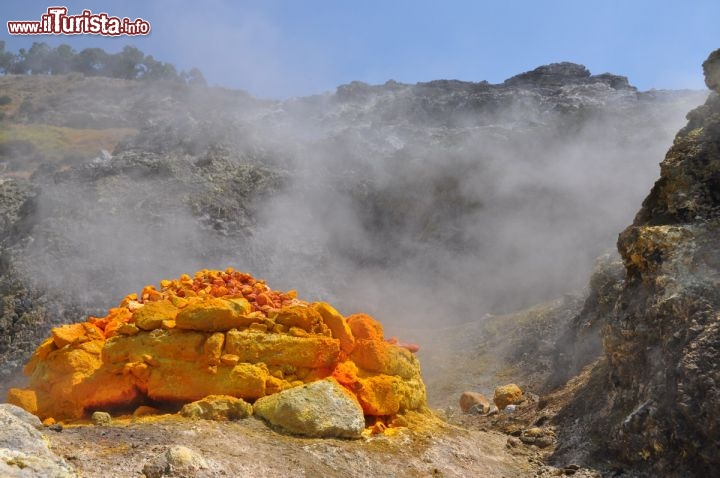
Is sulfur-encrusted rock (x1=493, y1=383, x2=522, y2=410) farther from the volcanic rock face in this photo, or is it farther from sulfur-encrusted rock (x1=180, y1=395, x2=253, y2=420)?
sulfur-encrusted rock (x1=180, y1=395, x2=253, y2=420)

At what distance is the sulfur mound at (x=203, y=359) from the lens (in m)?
5.02

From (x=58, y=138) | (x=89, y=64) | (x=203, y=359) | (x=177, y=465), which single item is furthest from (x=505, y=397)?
(x=89, y=64)

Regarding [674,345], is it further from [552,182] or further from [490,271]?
[552,182]

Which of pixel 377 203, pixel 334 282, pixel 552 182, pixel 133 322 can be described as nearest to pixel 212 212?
pixel 334 282

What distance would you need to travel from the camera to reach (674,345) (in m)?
4.73

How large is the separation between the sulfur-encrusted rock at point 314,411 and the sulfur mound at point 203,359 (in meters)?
0.32

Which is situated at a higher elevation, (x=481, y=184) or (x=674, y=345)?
(x=481, y=184)

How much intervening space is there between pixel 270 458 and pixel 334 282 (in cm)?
1027

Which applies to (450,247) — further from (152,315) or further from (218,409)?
(218,409)

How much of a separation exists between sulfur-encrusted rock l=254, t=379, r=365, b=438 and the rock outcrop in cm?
209

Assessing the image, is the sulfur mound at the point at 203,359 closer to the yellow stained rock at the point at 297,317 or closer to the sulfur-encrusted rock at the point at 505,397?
the yellow stained rock at the point at 297,317

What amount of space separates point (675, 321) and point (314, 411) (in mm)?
2862

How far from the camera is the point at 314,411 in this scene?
473 cm

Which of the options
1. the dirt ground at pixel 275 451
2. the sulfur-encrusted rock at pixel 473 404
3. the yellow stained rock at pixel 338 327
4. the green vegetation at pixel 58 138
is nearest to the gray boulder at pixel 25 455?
the dirt ground at pixel 275 451
